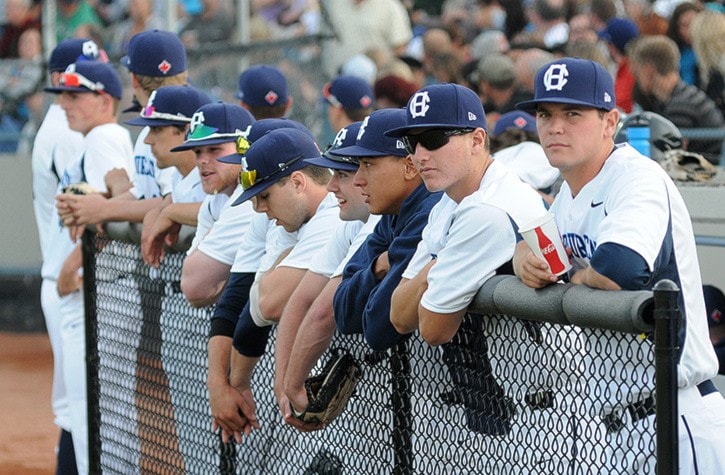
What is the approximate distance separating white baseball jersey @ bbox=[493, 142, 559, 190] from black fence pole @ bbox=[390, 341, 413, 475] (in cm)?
270

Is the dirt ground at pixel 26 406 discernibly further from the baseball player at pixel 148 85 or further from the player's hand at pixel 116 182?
the baseball player at pixel 148 85

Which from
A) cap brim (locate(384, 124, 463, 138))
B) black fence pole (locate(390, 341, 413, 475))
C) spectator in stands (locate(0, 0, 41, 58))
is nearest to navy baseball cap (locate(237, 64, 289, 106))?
cap brim (locate(384, 124, 463, 138))

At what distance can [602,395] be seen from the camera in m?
3.16

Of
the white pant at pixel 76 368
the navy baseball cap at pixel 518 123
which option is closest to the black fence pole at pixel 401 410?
the white pant at pixel 76 368

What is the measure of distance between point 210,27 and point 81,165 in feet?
20.4

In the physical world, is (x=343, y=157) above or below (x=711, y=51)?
above

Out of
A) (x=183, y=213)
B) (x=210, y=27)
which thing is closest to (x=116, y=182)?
(x=183, y=213)

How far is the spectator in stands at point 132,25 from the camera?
41.5 feet

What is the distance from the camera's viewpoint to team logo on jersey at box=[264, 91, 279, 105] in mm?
7090

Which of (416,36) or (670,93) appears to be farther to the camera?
(416,36)

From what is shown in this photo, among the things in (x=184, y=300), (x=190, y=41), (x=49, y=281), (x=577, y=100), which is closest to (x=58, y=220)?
(x=49, y=281)

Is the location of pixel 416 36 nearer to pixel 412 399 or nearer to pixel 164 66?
pixel 164 66

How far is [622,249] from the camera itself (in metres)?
3.09

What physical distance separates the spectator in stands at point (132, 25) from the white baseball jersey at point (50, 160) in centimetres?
493
